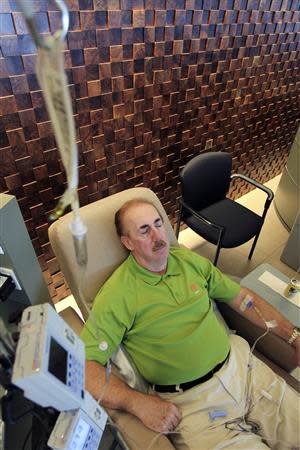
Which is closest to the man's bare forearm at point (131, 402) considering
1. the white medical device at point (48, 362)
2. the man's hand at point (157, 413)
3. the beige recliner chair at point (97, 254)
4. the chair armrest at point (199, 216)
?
the man's hand at point (157, 413)

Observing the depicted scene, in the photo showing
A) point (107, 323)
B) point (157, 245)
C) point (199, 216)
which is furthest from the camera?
point (199, 216)

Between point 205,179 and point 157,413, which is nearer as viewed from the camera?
point 157,413

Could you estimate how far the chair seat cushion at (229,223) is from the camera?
6.55ft

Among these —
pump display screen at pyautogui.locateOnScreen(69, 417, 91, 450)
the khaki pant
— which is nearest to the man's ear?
the khaki pant

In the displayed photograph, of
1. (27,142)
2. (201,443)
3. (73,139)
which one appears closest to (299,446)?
(201,443)

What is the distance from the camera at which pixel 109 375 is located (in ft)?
3.46

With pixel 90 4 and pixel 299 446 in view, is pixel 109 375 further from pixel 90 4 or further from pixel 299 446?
pixel 90 4

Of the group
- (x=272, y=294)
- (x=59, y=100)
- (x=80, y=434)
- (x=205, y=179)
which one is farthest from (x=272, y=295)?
(x=59, y=100)

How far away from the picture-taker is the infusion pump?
0.52 meters

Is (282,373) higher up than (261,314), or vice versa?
(261,314)

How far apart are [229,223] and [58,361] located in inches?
68.4

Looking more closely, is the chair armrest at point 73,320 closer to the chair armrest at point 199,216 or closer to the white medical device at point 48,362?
the white medical device at point 48,362

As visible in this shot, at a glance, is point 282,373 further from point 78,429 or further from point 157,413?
point 78,429

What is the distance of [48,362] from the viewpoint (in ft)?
1.73
